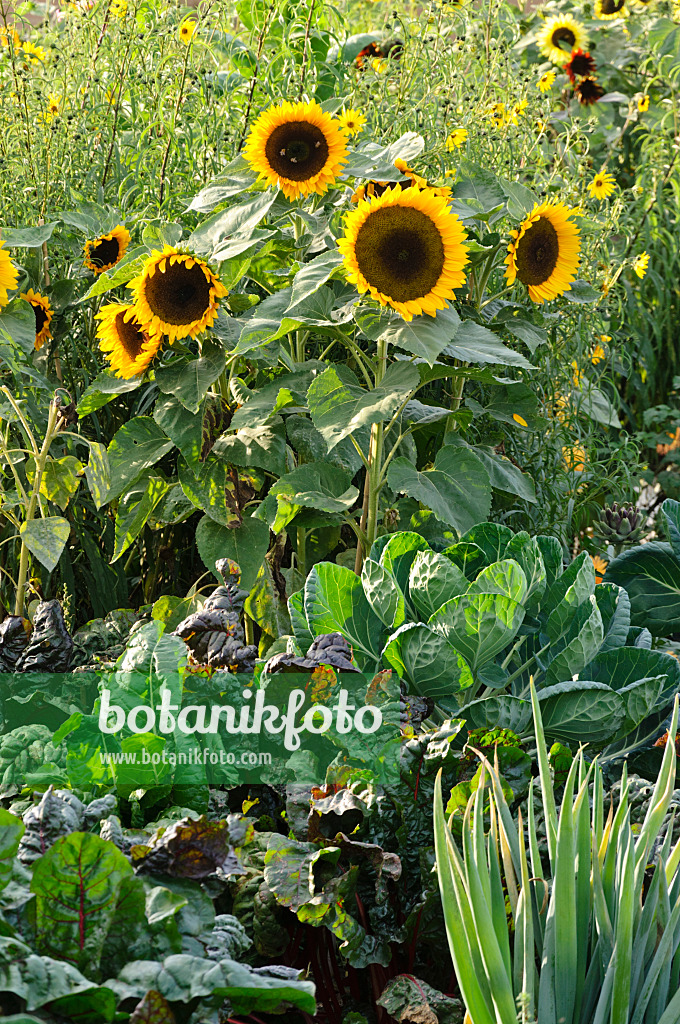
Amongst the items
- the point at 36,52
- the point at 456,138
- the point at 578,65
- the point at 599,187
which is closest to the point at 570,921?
the point at 456,138

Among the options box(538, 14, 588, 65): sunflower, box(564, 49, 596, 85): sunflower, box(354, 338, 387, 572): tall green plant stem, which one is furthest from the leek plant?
box(538, 14, 588, 65): sunflower

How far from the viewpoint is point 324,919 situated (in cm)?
100

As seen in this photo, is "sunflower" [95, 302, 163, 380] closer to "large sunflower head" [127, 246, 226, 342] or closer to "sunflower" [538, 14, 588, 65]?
"large sunflower head" [127, 246, 226, 342]

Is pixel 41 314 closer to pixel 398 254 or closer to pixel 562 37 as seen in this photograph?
pixel 398 254

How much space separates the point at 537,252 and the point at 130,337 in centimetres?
84

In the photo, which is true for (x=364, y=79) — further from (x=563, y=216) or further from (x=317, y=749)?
(x=317, y=749)

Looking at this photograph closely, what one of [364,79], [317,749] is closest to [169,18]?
[364,79]

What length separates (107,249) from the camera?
1.93 meters

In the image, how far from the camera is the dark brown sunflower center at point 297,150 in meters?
1.66

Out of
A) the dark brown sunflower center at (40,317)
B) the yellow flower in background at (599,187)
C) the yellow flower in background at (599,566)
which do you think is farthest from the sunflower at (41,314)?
the yellow flower in background at (599,187)

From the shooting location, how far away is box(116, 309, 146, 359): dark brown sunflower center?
1753 mm

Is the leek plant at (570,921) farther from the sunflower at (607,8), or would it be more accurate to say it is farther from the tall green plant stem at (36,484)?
the sunflower at (607,8)

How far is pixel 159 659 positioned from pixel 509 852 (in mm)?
538

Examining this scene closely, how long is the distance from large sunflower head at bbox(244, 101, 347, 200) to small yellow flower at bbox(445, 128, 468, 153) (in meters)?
0.67
